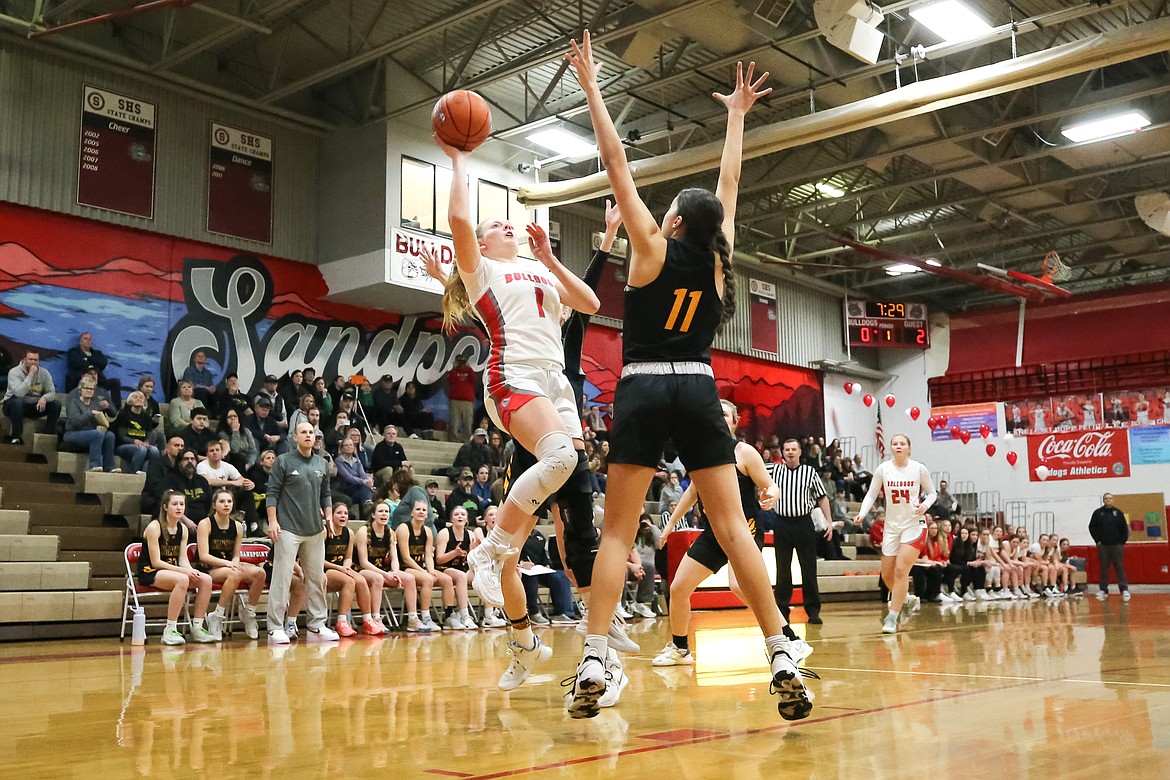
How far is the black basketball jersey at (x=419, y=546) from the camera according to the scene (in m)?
11.4

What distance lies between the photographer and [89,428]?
12.8 metres

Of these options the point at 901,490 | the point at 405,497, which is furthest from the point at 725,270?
the point at 405,497

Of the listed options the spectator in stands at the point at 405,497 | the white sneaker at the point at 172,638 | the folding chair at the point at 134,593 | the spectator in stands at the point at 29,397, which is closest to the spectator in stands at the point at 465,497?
the spectator in stands at the point at 405,497

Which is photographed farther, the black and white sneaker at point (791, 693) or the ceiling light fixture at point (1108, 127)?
the ceiling light fixture at point (1108, 127)

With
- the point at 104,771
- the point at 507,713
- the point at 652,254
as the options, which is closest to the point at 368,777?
the point at 104,771

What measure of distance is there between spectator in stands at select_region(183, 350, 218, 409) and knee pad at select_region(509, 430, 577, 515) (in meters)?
13.0

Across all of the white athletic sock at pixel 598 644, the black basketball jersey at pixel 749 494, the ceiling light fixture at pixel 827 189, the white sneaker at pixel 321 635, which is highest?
the ceiling light fixture at pixel 827 189

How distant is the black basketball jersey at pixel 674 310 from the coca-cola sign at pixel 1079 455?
2659cm

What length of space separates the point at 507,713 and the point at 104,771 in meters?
1.64

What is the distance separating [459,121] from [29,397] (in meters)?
11.5

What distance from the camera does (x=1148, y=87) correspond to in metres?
16.6

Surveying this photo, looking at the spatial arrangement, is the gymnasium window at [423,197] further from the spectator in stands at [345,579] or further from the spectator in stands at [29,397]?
the spectator in stands at [345,579]

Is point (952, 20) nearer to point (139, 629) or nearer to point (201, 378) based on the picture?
point (201, 378)

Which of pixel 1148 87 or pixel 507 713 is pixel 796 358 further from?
pixel 507 713
